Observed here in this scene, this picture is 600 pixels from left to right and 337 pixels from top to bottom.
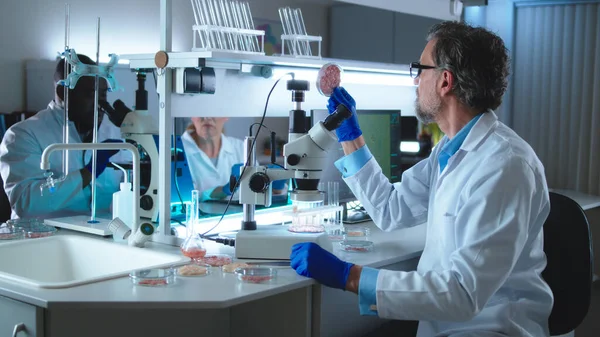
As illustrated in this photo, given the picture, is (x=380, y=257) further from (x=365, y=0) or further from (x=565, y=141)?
(x=565, y=141)

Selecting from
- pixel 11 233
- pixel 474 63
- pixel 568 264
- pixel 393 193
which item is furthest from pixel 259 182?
pixel 568 264

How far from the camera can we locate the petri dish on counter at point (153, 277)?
1.61m

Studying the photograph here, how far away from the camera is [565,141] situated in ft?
13.6

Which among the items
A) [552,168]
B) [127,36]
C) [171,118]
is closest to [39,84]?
[127,36]

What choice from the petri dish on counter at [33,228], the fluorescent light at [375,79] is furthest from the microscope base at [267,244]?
the fluorescent light at [375,79]

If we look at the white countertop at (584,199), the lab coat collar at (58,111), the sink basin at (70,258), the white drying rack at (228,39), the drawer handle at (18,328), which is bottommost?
the drawer handle at (18,328)

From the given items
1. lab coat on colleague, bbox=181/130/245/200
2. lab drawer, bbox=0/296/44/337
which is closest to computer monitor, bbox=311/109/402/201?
lab drawer, bbox=0/296/44/337

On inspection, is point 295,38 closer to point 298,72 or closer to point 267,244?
point 298,72

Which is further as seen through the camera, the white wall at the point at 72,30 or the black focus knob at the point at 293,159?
the white wall at the point at 72,30

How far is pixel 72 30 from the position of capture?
13.3 feet

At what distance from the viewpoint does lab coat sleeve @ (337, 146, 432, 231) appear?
2148 millimetres

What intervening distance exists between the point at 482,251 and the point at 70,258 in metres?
1.28

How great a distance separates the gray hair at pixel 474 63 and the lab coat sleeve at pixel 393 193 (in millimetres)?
348

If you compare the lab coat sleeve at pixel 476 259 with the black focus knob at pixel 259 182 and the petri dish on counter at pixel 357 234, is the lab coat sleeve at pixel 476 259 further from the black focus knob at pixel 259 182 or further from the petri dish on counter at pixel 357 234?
the petri dish on counter at pixel 357 234
